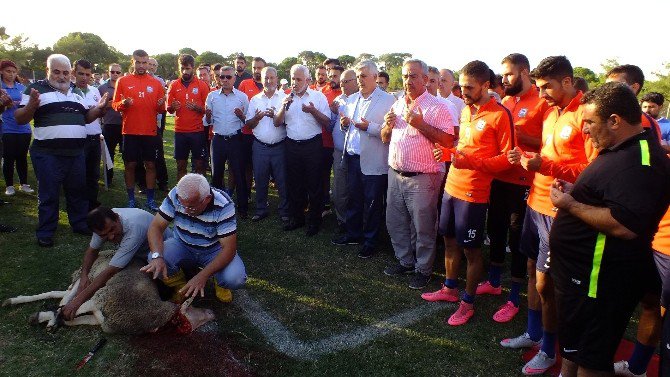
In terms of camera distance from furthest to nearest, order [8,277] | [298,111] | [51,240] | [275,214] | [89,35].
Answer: [89,35] → [275,214] → [298,111] → [51,240] → [8,277]

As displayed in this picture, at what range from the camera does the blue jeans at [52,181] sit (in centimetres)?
552

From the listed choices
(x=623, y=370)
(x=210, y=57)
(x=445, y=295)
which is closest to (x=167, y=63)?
(x=210, y=57)

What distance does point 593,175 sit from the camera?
2.33 meters

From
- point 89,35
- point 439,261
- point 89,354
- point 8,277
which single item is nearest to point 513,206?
point 439,261

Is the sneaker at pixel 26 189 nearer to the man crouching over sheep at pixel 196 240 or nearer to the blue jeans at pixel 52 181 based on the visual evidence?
the blue jeans at pixel 52 181

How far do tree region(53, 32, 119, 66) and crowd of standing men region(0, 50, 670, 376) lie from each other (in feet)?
249

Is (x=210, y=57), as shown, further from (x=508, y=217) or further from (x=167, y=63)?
(x=508, y=217)

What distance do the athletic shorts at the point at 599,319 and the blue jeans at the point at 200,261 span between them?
281 cm

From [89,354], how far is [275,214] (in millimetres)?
4069

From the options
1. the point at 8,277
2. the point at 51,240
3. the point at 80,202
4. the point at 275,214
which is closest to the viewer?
the point at 8,277

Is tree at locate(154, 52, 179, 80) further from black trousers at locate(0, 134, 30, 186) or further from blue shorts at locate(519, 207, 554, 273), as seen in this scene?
blue shorts at locate(519, 207, 554, 273)

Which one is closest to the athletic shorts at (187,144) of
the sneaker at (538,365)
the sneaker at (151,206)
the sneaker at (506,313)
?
the sneaker at (151,206)

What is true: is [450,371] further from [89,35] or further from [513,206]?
Answer: [89,35]

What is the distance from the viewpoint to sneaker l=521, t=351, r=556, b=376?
3.32 meters
